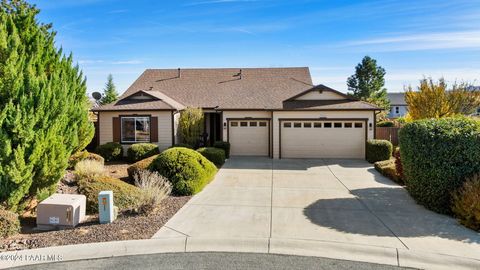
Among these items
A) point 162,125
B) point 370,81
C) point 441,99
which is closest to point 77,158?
point 162,125

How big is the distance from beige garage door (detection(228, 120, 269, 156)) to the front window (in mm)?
4701

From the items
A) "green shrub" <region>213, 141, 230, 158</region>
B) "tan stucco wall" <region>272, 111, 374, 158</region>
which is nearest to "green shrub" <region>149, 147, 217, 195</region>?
"green shrub" <region>213, 141, 230, 158</region>

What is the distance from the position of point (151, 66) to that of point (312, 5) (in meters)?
15.6

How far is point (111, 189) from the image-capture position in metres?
8.24

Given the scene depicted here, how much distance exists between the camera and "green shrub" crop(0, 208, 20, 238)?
5.91 metres

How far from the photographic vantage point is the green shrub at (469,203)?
6.40m

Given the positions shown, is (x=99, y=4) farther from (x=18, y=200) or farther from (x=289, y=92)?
(x=289, y=92)

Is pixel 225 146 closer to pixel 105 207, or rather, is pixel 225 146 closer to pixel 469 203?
pixel 105 207

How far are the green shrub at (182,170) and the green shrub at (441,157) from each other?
6.20 m

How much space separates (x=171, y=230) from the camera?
6.30 meters

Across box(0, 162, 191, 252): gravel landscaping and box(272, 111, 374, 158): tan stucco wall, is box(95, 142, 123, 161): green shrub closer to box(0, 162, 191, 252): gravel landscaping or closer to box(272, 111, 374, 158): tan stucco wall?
box(272, 111, 374, 158): tan stucco wall

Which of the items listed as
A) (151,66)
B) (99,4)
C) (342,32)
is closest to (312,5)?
(342,32)

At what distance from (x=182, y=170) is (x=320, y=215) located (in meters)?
4.48

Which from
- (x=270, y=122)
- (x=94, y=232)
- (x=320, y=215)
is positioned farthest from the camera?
(x=270, y=122)
